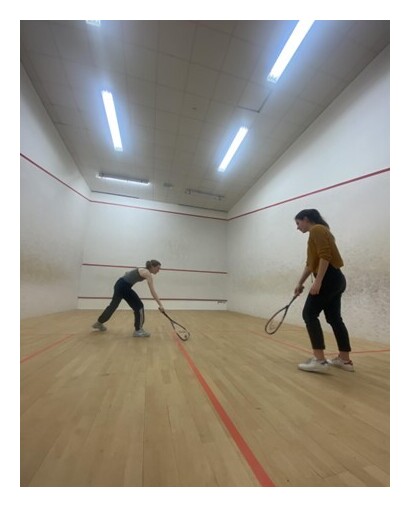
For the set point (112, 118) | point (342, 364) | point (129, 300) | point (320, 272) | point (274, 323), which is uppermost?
point (112, 118)

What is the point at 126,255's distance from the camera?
7066 millimetres

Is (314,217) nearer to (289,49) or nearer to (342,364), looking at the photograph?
(342,364)

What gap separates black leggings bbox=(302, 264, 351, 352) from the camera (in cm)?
176

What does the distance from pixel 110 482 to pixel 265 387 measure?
3.46 feet

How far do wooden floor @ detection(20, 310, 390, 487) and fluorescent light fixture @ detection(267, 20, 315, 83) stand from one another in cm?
386

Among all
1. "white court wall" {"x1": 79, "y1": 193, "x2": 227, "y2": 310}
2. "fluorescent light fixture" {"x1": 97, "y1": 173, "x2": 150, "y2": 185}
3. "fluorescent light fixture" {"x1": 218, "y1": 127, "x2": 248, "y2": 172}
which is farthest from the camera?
"white court wall" {"x1": 79, "y1": 193, "x2": 227, "y2": 310}

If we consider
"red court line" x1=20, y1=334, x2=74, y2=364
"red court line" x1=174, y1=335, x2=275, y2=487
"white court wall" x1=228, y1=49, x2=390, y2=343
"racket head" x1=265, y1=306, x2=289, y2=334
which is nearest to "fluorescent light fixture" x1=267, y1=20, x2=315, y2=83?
"white court wall" x1=228, y1=49, x2=390, y2=343

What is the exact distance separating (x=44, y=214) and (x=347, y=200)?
5229 millimetres

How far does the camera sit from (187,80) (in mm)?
3611

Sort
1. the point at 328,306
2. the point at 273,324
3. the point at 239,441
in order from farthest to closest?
the point at 273,324 < the point at 328,306 < the point at 239,441

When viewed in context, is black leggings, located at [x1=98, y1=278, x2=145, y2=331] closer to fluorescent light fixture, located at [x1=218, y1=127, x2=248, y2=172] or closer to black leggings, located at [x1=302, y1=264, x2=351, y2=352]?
black leggings, located at [x1=302, y1=264, x2=351, y2=352]

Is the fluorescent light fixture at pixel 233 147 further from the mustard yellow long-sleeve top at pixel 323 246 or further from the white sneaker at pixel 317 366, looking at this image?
the white sneaker at pixel 317 366

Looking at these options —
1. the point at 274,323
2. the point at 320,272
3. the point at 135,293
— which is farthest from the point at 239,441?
the point at 274,323
